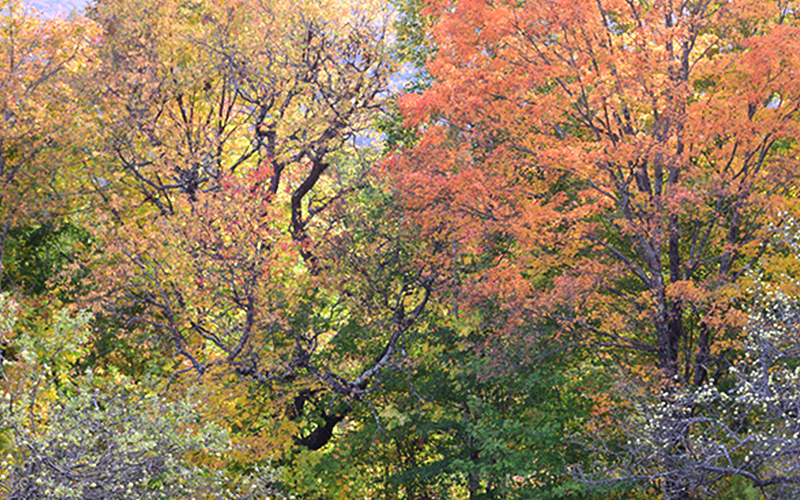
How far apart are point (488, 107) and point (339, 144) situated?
6362mm

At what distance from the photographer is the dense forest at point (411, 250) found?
42.2 ft

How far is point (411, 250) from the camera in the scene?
57.0 ft

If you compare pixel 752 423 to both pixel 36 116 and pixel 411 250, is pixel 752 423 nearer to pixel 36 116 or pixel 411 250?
pixel 411 250

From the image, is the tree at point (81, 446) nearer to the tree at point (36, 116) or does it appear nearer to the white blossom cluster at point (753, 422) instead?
the white blossom cluster at point (753, 422)

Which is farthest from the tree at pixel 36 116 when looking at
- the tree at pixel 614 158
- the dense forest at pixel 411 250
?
the tree at pixel 614 158

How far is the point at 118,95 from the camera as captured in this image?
20.8m

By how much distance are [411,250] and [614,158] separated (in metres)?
5.07

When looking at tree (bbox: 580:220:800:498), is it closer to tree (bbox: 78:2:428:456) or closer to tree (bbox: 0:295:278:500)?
tree (bbox: 78:2:428:456)

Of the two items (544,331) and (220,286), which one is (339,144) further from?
(544,331)

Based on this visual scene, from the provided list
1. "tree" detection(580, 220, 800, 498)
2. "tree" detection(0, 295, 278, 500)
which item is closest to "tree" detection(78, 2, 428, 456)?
"tree" detection(0, 295, 278, 500)

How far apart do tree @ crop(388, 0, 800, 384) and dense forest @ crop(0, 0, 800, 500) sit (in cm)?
8

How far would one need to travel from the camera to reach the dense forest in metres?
12.9

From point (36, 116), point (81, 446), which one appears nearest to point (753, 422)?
point (81, 446)

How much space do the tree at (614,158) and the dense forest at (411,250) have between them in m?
0.08
